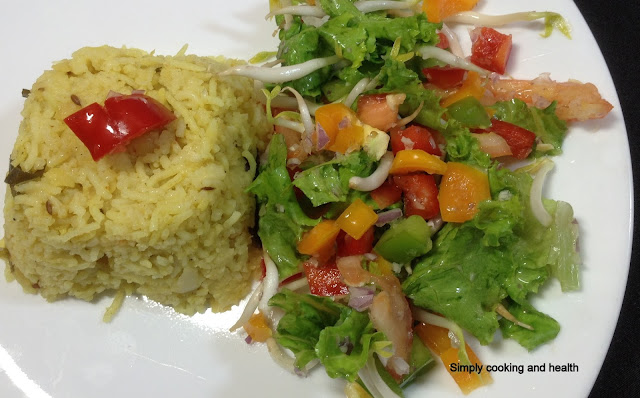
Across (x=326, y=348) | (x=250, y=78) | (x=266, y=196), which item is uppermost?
(x=250, y=78)

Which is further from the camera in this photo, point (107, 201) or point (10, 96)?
point (10, 96)

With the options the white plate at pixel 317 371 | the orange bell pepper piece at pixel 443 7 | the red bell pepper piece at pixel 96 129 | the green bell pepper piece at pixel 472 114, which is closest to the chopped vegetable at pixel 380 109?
the green bell pepper piece at pixel 472 114

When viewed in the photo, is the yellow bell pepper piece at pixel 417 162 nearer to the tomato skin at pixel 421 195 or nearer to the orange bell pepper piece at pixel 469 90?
the tomato skin at pixel 421 195

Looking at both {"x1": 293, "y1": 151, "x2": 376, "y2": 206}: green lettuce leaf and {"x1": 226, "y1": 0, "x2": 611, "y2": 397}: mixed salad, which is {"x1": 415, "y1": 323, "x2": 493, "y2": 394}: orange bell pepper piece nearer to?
{"x1": 226, "y1": 0, "x2": 611, "y2": 397}: mixed salad

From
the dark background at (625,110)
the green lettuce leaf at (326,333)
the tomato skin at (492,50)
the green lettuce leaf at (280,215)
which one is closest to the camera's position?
the green lettuce leaf at (326,333)

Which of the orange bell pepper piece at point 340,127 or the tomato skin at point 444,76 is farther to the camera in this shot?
the tomato skin at point 444,76

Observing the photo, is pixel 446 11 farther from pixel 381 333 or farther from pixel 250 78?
pixel 381 333

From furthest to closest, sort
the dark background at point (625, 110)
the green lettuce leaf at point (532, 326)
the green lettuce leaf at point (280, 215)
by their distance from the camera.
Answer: the dark background at point (625, 110)
the green lettuce leaf at point (280, 215)
the green lettuce leaf at point (532, 326)

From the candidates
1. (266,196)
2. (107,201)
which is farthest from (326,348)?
(107,201)

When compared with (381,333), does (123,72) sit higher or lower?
higher
